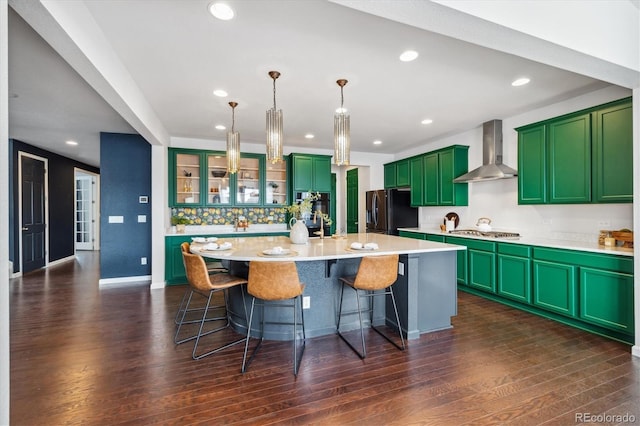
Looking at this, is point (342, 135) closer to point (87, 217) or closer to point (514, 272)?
point (514, 272)

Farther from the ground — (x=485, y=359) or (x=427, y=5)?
(x=427, y=5)

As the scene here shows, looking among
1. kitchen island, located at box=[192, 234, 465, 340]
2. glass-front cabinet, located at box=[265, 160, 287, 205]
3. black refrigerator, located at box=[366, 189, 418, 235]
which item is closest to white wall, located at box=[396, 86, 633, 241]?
black refrigerator, located at box=[366, 189, 418, 235]

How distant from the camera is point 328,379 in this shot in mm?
2242

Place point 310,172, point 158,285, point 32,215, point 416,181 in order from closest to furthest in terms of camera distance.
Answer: point 158,285 → point 416,181 → point 310,172 → point 32,215

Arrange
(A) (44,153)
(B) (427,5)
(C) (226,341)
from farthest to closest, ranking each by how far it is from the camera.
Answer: (A) (44,153) < (C) (226,341) < (B) (427,5)

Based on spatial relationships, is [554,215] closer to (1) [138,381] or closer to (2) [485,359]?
(2) [485,359]

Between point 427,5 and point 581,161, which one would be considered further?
point 581,161

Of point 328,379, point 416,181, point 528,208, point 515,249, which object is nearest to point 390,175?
point 416,181

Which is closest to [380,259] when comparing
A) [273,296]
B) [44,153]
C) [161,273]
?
[273,296]

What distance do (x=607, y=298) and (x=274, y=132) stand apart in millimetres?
3509

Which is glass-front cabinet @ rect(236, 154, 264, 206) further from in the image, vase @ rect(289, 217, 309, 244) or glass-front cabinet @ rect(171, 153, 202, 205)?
vase @ rect(289, 217, 309, 244)

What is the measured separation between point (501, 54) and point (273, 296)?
9.02 ft

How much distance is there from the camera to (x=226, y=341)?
2895mm

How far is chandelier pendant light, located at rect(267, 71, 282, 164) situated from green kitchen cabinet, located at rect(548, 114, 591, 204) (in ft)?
10.4
